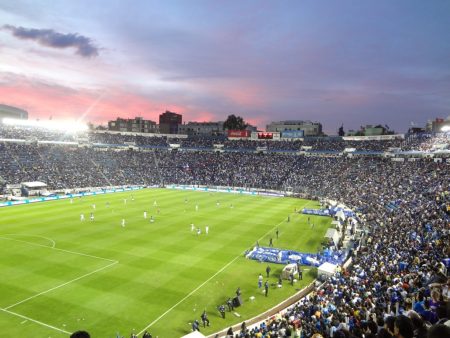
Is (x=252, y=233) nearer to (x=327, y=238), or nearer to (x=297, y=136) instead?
(x=327, y=238)

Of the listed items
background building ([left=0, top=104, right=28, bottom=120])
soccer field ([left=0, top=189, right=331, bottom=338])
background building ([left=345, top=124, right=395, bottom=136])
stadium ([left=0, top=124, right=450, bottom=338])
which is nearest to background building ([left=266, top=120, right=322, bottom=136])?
background building ([left=345, top=124, right=395, bottom=136])

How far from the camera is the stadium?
62.0ft

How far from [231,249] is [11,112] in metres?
136

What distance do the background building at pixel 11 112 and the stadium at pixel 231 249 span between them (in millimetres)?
54947

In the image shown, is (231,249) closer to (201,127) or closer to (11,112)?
(11,112)

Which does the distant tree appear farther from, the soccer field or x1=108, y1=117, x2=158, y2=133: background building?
the soccer field

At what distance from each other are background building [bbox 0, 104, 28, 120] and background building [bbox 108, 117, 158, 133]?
171 feet

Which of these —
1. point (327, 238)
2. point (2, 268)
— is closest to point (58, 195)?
point (2, 268)

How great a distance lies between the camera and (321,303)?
64.6 feet

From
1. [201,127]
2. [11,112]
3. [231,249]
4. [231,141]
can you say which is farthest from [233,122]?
[231,249]

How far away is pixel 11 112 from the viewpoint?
136 metres

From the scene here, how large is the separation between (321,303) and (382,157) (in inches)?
2857

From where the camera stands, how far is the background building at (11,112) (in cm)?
13036

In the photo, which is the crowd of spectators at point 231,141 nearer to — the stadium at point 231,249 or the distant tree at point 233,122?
the stadium at point 231,249
